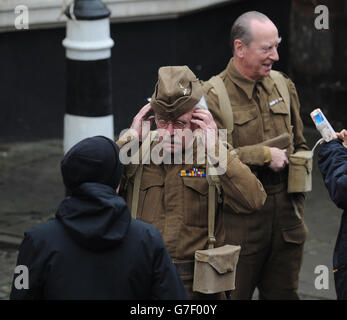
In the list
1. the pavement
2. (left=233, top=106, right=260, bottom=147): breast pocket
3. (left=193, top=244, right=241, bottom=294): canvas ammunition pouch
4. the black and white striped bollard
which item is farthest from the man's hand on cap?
the pavement

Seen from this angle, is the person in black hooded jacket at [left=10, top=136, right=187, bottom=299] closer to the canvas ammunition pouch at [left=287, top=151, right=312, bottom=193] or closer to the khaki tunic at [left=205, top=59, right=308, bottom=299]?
the khaki tunic at [left=205, top=59, right=308, bottom=299]

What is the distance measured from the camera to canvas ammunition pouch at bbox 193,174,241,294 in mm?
4133

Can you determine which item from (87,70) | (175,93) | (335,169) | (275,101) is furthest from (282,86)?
(87,70)

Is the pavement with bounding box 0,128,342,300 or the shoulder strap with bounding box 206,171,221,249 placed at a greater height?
the shoulder strap with bounding box 206,171,221,249

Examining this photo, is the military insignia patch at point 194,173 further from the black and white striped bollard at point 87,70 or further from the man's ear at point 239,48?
the black and white striped bollard at point 87,70

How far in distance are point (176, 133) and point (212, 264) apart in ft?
2.13

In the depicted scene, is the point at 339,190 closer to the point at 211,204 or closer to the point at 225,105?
the point at 211,204

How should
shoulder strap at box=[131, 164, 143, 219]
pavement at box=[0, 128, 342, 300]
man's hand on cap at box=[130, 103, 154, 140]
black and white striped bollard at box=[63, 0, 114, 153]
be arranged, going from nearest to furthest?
shoulder strap at box=[131, 164, 143, 219] → man's hand on cap at box=[130, 103, 154, 140] → black and white striped bollard at box=[63, 0, 114, 153] → pavement at box=[0, 128, 342, 300]

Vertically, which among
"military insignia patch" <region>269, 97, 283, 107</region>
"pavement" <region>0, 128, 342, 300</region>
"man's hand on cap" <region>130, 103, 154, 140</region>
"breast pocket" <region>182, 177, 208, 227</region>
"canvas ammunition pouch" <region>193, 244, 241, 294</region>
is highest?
"military insignia patch" <region>269, 97, 283, 107</region>

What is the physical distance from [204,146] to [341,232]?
2.64 feet

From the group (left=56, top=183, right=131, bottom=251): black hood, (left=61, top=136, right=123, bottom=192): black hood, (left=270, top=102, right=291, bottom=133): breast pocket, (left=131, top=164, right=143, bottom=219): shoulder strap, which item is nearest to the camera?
(left=56, top=183, right=131, bottom=251): black hood

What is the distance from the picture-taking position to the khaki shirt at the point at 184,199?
4.18 m
